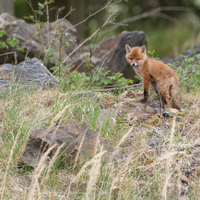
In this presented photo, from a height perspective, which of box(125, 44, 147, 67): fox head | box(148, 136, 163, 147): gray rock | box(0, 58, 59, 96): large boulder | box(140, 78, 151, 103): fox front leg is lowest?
box(148, 136, 163, 147): gray rock

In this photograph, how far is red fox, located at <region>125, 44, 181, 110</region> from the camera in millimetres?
4250

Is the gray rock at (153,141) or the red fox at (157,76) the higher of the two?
the red fox at (157,76)

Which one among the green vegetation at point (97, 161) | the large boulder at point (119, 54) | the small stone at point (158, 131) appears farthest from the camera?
the large boulder at point (119, 54)

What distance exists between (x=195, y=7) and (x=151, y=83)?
1152cm

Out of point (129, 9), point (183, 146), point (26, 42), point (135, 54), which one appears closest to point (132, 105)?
point (135, 54)

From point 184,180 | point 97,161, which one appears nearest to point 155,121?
point 184,180

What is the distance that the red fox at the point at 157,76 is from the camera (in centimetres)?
425

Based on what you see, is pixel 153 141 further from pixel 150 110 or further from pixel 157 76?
pixel 157 76

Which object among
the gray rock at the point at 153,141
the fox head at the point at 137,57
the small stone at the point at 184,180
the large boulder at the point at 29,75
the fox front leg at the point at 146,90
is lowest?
the small stone at the point at 184,180

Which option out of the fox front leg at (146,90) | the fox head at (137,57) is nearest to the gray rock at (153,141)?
the fox front leg at (146,90)

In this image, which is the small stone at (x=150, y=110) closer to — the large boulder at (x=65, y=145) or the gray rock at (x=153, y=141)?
the gray rock at (x=153, y=141)

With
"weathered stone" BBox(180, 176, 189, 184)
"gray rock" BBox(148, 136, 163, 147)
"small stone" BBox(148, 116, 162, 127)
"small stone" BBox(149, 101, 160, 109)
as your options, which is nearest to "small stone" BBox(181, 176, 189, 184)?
"weathered stone" BBox(180, 176, 189, 184)

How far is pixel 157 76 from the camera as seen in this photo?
4.42m

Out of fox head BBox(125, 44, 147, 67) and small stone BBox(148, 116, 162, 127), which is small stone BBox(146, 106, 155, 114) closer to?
small stone BBox(148, 116, 162, 127)
